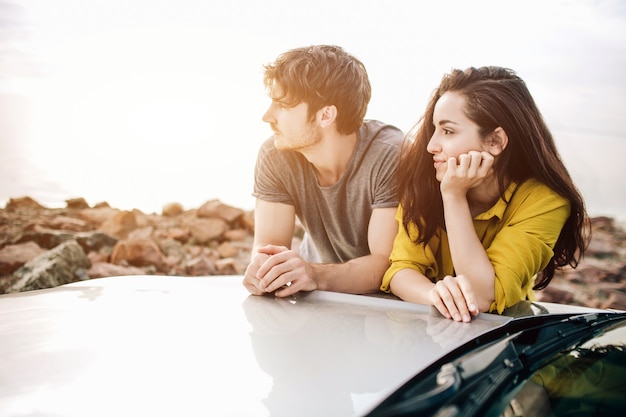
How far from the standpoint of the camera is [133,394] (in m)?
0.64

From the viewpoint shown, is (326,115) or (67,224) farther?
(67,224)

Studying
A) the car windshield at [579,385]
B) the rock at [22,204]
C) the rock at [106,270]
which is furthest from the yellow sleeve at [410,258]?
the rock at [22,204]

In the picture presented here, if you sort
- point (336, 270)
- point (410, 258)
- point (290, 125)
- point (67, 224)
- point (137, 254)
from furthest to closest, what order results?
point (67, 224) → point (137, 254) → point (290, 125) → point (336, 270) → point (410, 258)

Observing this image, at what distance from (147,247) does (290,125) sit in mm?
1928

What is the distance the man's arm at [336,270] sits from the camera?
3.99ft

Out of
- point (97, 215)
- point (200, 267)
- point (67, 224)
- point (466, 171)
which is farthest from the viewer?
point (97, 215)

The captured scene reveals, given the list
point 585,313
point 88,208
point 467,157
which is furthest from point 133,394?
point 88,208

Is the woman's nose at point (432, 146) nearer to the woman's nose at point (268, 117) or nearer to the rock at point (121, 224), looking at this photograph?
the woman's nose at point (268, 117)

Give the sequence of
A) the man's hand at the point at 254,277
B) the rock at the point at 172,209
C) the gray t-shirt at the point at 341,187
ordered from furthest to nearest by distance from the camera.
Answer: the rock at the point at 172,209
the gray t-shirt at the point at 341,187
the man's hand at the point at 254,277

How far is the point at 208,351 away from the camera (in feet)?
2.54

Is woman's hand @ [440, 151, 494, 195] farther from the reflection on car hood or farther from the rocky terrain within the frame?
the rocky terrain

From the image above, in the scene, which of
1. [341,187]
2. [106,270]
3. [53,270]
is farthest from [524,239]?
[106,270]

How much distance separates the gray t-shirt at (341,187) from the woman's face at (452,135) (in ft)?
1.19

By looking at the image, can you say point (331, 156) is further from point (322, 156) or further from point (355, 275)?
point (355, 275)
